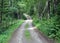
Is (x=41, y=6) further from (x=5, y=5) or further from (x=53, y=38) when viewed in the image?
(x=53, y=38)

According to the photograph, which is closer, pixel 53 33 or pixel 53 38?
pixel 53 38

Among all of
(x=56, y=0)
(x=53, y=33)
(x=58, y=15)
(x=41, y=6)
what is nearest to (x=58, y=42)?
(x=53, y=33)

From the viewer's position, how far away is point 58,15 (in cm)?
1967

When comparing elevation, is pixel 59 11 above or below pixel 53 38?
above

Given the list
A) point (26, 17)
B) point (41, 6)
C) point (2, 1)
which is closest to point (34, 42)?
point (2, 1)

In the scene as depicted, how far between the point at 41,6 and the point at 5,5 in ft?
56.5

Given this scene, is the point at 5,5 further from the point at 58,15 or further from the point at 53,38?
the point at 53,38

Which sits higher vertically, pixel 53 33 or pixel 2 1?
pixel 2 1

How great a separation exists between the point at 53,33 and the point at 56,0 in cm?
732

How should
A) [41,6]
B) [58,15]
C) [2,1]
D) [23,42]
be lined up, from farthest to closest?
1. [41,6]
2. [2,1]
3. [58,15]
4. [23,42]

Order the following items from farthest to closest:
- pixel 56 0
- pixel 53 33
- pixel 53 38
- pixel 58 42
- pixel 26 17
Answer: pixel 26 17 → pixel 56 0 → pixel 53 33 → pixel 53 38 → pixel 58 42

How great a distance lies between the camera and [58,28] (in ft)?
60.0

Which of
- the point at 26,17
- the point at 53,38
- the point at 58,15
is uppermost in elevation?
the point at 58,15

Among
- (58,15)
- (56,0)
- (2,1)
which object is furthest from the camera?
(2,1)
